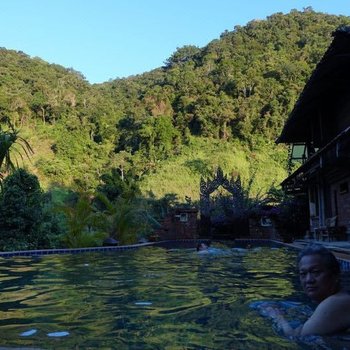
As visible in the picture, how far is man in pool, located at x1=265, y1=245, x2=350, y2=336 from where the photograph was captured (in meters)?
2.63

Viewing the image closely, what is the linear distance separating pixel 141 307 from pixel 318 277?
2127 mm

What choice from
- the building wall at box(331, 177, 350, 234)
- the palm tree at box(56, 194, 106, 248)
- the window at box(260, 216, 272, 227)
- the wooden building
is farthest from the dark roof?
the palm tree at box(56, 194, 106, 248)

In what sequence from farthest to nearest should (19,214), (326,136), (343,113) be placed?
1. (326,136)
2. (343,113)
3. (19,214)

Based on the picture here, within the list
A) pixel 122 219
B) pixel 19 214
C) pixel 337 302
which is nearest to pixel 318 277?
pixel 337 302

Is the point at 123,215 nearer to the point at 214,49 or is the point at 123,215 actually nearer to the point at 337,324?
the point at 337,324

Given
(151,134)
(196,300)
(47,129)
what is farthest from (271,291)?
(47,129)

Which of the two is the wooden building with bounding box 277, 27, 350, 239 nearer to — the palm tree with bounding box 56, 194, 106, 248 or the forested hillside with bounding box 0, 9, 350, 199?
the palm tree with bounding box 56, 194, 106, 248

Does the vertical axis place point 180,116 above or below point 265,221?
above

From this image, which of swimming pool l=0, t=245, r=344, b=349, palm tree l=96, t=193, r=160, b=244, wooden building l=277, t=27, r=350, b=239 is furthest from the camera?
palm tree l=96, t=193, r=160, b=244

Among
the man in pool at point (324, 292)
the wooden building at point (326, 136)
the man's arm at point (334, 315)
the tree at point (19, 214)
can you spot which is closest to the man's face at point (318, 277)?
the man in pool at point (324, 292)

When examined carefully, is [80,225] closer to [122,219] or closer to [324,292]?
[122,219]

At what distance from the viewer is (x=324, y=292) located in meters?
2.75

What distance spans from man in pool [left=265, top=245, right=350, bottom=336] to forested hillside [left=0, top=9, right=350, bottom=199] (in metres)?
28.5

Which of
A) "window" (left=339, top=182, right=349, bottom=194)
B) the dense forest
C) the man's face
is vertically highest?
the dense forest
